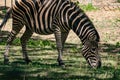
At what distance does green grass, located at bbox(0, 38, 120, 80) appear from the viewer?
856 cm

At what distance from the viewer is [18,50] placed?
13.9 metres

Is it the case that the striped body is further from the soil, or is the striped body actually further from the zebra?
the soil

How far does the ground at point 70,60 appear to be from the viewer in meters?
8.70

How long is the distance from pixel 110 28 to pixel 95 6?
5.57 metres

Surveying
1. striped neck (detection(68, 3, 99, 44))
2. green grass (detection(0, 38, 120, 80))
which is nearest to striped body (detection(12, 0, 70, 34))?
striped neck (detection(68, 3, 99, 44))

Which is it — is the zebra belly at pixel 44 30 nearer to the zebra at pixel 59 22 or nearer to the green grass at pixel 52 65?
the zebra at pixel 59 22

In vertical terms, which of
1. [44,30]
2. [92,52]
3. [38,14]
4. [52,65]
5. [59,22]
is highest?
[38,14]

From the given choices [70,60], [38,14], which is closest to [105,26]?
[70,60]

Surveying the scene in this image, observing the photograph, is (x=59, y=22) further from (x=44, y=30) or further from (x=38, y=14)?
(x=38, y=14)

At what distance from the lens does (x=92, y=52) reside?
9.91 m

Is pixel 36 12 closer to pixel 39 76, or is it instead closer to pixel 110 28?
pixel 39 76

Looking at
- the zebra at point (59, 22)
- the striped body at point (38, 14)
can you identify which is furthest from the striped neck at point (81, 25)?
the striped body at point (38, 14)

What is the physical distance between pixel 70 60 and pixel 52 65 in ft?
4.66

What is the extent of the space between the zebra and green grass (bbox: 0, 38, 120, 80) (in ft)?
1.38
